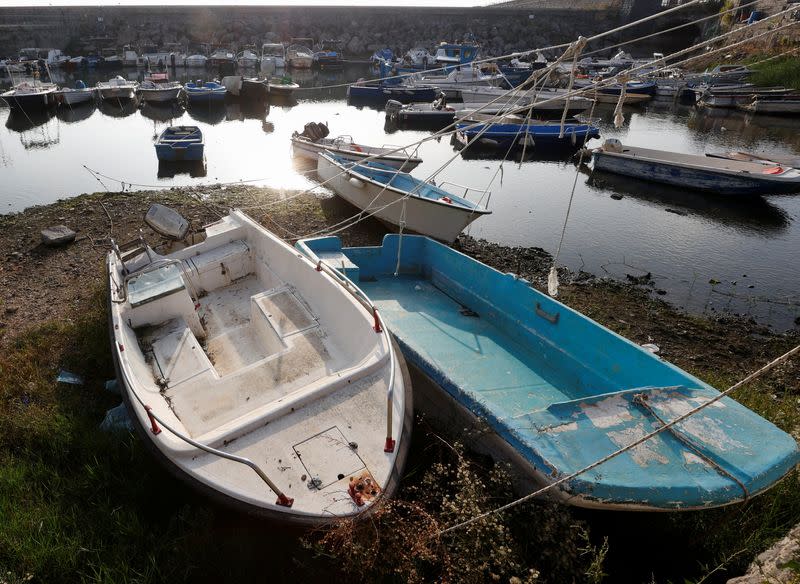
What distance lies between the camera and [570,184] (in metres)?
17.2

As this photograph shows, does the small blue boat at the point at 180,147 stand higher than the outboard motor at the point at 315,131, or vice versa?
the outboard motor at the point at 315,131

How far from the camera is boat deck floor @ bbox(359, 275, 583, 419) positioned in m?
5.18

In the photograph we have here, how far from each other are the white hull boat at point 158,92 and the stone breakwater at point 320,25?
25711 mm

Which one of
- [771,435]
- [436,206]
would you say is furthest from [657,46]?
[771,435]

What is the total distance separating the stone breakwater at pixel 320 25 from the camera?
47750mm

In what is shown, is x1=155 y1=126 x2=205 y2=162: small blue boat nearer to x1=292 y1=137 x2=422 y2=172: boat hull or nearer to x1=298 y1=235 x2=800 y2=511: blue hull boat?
x1=292 y1=137 x2=422 y2=172: boat hull

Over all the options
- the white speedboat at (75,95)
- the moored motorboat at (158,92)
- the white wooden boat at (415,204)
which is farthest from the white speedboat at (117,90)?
the white wooden boat at (415,204)

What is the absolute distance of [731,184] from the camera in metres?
14.6

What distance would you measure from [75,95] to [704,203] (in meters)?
35.0

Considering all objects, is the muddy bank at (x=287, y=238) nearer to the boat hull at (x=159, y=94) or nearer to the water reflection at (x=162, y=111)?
the water reflection at (x=162, y=111)

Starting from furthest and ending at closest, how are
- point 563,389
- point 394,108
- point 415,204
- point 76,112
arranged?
point 76,112
point 394,108
point 415,204
point 563,389

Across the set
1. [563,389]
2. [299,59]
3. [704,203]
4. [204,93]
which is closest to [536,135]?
[704,203]

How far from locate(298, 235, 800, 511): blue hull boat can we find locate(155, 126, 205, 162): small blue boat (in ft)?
40.6

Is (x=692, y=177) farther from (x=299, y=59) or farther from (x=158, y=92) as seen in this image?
(x=299, y=59)
